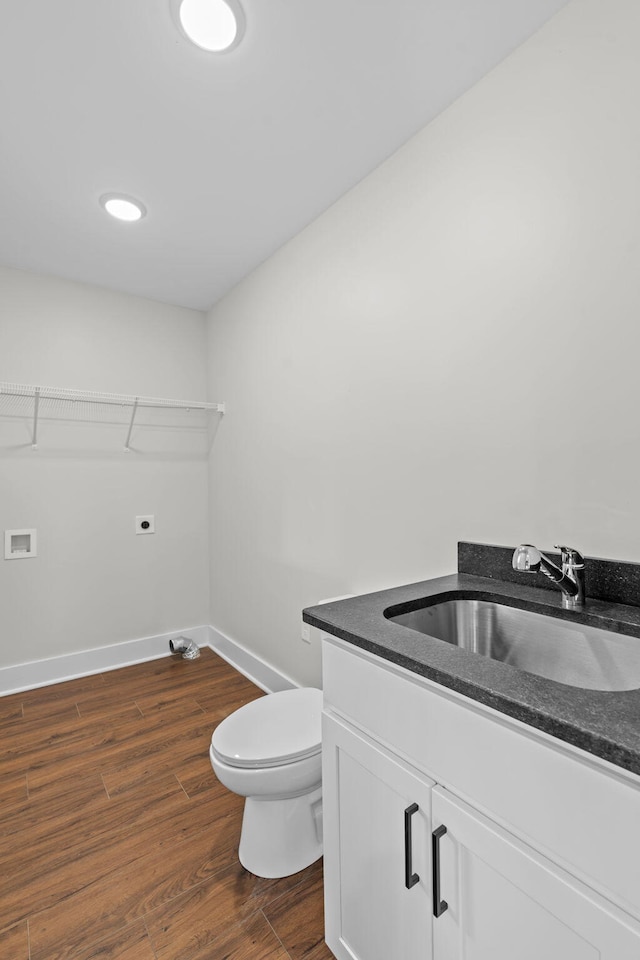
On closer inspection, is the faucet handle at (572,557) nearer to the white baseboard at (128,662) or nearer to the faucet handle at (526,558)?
the faucet handle at (526,558)

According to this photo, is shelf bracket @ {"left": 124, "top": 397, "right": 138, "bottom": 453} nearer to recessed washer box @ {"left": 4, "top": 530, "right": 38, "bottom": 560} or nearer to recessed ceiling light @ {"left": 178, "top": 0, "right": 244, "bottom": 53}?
recessed washer box @ {"left": 4, "top": 530, "right": 38, "bottom": 560}

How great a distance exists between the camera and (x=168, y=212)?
84.5 inches

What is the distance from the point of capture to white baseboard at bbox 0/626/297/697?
2631 mm

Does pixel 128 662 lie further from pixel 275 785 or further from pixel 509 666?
pixel 509 666

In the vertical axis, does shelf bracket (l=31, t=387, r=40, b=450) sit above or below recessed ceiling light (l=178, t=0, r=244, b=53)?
below

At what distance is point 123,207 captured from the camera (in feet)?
6.87

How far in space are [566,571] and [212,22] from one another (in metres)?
1.72

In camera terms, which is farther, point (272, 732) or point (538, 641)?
point (272, 732)

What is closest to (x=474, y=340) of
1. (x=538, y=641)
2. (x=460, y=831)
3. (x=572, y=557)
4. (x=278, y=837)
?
(x=572, y=557)

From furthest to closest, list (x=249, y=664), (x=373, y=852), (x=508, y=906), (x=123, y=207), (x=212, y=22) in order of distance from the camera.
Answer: (x=249, y=664) < (x=123, y=207) < (x=212, y=22) < (x=373, y=852) < (x=508, y=906)

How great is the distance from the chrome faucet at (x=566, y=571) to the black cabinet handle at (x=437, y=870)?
56 centimetres

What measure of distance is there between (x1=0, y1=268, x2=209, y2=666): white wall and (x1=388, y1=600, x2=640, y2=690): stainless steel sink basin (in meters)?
2.34

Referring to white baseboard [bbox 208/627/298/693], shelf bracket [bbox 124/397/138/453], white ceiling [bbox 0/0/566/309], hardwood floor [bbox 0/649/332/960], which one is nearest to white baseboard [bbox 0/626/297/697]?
white baseboard [bbox 208/627/298/693]

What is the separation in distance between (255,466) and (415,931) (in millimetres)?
2118
